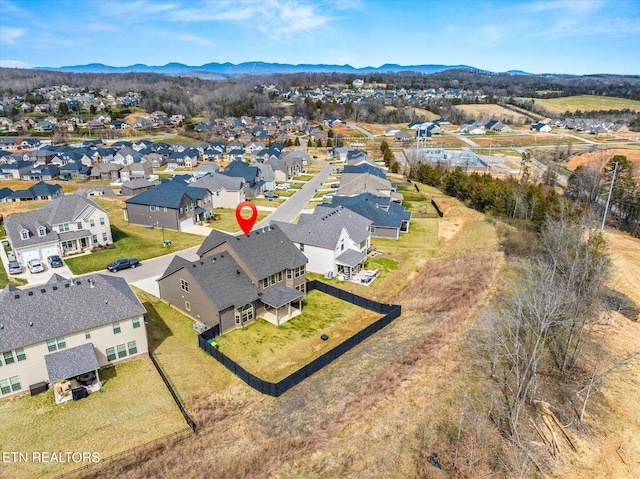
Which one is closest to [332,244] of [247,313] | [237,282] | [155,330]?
[237,282]

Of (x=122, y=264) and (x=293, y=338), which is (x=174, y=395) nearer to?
(x=293, y=338)

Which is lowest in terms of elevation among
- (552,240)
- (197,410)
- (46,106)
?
(197,410)

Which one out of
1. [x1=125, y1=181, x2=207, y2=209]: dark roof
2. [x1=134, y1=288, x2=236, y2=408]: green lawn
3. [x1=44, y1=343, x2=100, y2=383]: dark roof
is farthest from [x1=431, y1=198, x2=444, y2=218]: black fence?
[x1=44, y1=343, x2=100, y2=383]: dark roof

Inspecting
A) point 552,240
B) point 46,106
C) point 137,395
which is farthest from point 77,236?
point 46,106

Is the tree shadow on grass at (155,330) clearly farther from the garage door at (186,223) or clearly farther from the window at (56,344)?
the garage door at (186,223)

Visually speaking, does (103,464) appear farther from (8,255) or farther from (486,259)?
(486,259)

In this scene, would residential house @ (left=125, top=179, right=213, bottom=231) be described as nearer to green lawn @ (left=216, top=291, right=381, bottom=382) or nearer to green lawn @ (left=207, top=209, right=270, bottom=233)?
green lawn @ (left=207, top=209, right=270, bottom=233)
